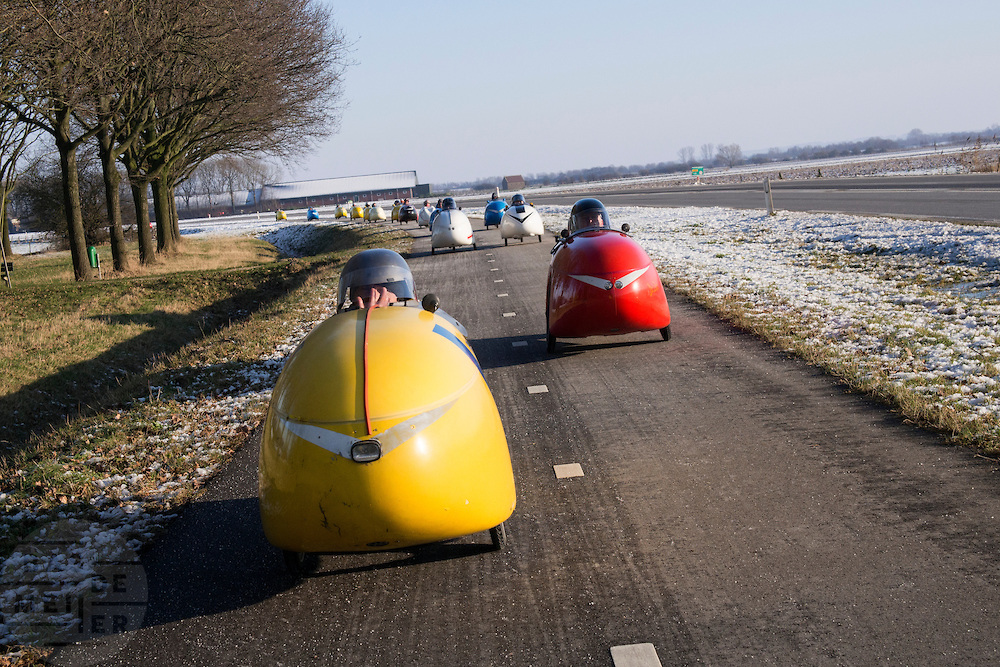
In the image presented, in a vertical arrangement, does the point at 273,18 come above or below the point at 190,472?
above

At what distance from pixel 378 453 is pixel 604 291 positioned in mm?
5836

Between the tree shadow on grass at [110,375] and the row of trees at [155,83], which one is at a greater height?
the row of trees at [155,83]

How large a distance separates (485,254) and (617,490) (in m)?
20.8

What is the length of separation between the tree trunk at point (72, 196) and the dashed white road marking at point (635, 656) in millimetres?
25611

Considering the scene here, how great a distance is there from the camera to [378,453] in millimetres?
4203

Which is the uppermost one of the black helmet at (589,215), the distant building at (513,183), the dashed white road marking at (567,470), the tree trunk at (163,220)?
the distant building at (513,183)

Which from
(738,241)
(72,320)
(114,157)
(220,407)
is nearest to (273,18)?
(114,157)

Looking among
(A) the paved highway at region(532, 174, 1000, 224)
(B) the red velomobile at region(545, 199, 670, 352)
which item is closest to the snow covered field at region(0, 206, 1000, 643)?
(B) the red velomobile at region(545, 199, 670, 352)

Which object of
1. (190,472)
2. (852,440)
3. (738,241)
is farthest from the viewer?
(738,241)

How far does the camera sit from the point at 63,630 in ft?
14.3

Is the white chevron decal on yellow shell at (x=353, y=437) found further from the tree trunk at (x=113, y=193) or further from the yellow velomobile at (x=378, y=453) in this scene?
the tree trunk at (x=113, y=193)

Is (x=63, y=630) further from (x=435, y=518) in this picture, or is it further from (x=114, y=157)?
(x=114, y=157)

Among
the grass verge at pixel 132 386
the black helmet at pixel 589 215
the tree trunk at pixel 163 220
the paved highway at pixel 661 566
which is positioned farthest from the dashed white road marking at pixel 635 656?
the tree trunk at pixel 163 220

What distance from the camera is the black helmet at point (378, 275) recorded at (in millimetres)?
7141
